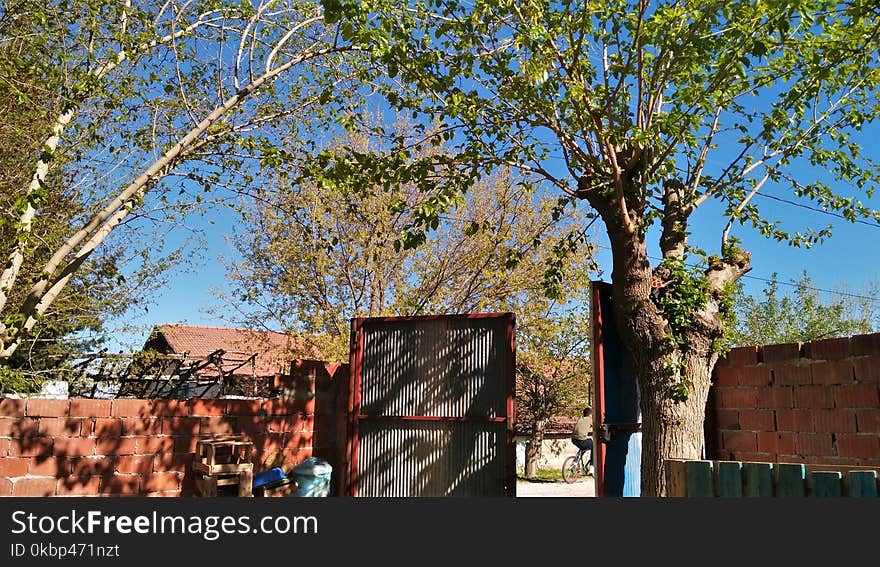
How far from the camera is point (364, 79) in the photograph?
8.06m

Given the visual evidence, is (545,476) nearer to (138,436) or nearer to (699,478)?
(138,436)

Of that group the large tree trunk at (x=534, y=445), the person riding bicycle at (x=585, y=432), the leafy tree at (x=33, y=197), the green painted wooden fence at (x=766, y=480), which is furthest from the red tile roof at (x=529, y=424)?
the green painted wooden fence at (x=766, y=480)

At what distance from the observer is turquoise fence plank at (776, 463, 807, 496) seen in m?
3.95

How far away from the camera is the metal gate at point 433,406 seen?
6.62 m

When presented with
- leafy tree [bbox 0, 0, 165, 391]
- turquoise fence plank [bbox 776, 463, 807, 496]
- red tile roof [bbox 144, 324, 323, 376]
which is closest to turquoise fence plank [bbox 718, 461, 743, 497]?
turquoise fence plank [bbox 776, 463, 807, 496]

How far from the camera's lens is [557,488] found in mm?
18922

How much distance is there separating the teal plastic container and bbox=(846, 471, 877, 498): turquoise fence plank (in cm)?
487

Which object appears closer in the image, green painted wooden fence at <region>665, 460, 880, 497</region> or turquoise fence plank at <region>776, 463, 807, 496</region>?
green painted wooden fence at <region>665, 460, 880, 497</region>

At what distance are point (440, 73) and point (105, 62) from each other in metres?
3.84

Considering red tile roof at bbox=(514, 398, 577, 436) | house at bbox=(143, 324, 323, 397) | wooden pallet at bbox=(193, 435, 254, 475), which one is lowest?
red tile roof at bbox=(514, 398, 577, 436)

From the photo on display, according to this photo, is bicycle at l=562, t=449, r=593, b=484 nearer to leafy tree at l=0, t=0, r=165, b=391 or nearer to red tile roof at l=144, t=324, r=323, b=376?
red tile roof at l=144, t=324, r=323, b=376

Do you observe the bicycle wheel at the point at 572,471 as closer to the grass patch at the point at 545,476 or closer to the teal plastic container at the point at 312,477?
the grass patch at the point at 545,476

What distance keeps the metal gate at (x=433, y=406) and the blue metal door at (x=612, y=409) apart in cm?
83

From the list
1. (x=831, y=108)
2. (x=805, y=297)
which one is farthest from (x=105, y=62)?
(x=805, y=297)
